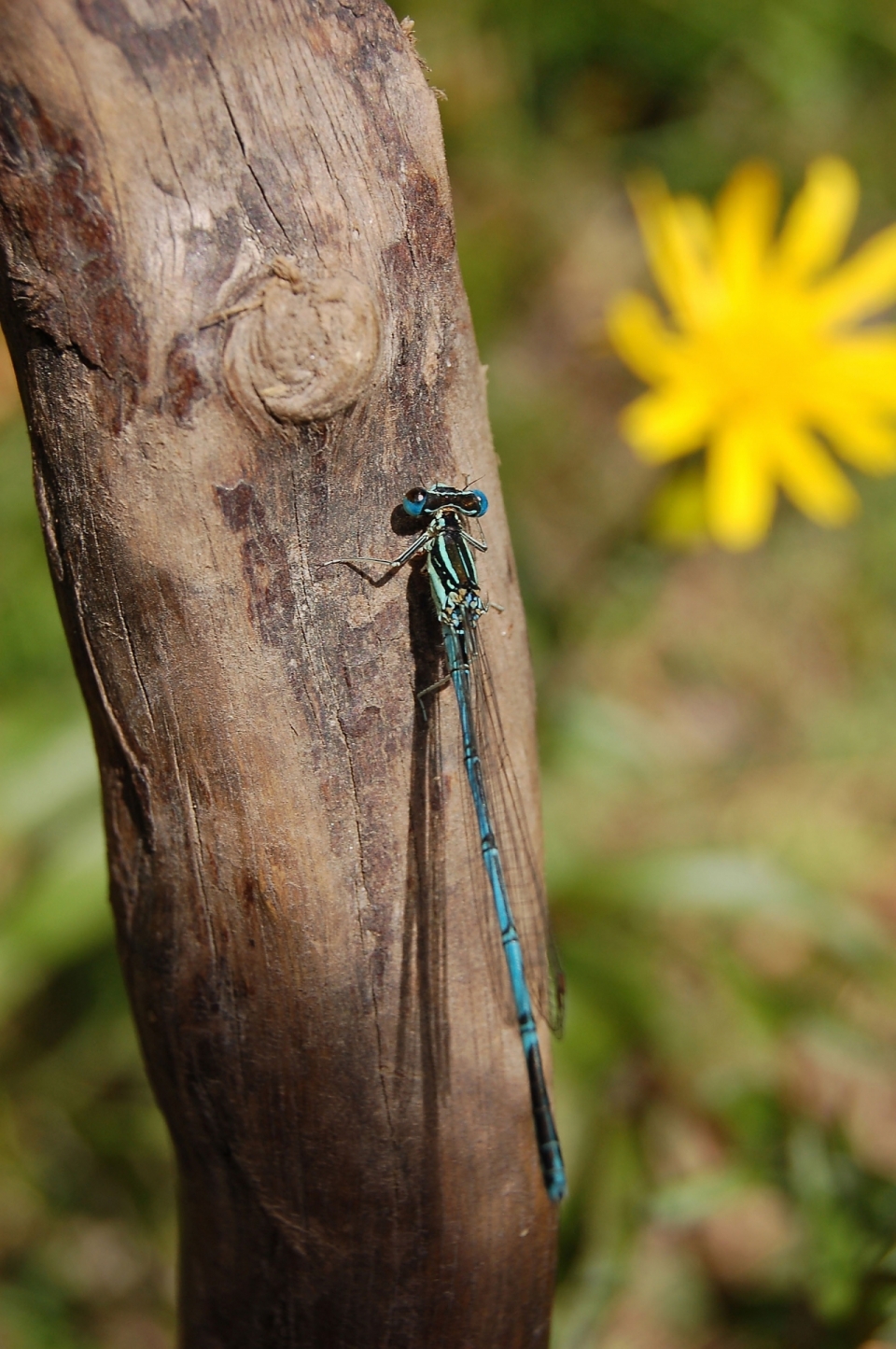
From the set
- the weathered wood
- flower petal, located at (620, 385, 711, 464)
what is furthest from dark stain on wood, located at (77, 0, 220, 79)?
flower petal, located at (620, 385, 711, 464)

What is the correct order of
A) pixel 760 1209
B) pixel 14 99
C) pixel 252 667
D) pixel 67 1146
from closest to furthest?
1. pixel 14 99
2. pixel 252 667
3. pixel 67 1146
4. pixel 760 1209

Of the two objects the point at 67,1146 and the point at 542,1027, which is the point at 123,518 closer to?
the point at 542,1027

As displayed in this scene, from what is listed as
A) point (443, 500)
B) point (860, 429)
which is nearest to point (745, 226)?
point (860, 429)

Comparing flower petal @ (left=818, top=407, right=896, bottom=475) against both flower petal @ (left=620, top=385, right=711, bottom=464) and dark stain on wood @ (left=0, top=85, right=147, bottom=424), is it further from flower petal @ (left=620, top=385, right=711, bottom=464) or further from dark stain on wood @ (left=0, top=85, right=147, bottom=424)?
dark stain on wood @ (left=0, top=85, right=147, bottom=424)

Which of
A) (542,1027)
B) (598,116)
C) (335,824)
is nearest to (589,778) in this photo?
(542,1027)

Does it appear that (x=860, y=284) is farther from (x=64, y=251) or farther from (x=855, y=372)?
(x=64, y=251)

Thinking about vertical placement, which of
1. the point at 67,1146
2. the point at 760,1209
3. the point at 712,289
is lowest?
the point at 760,1209
